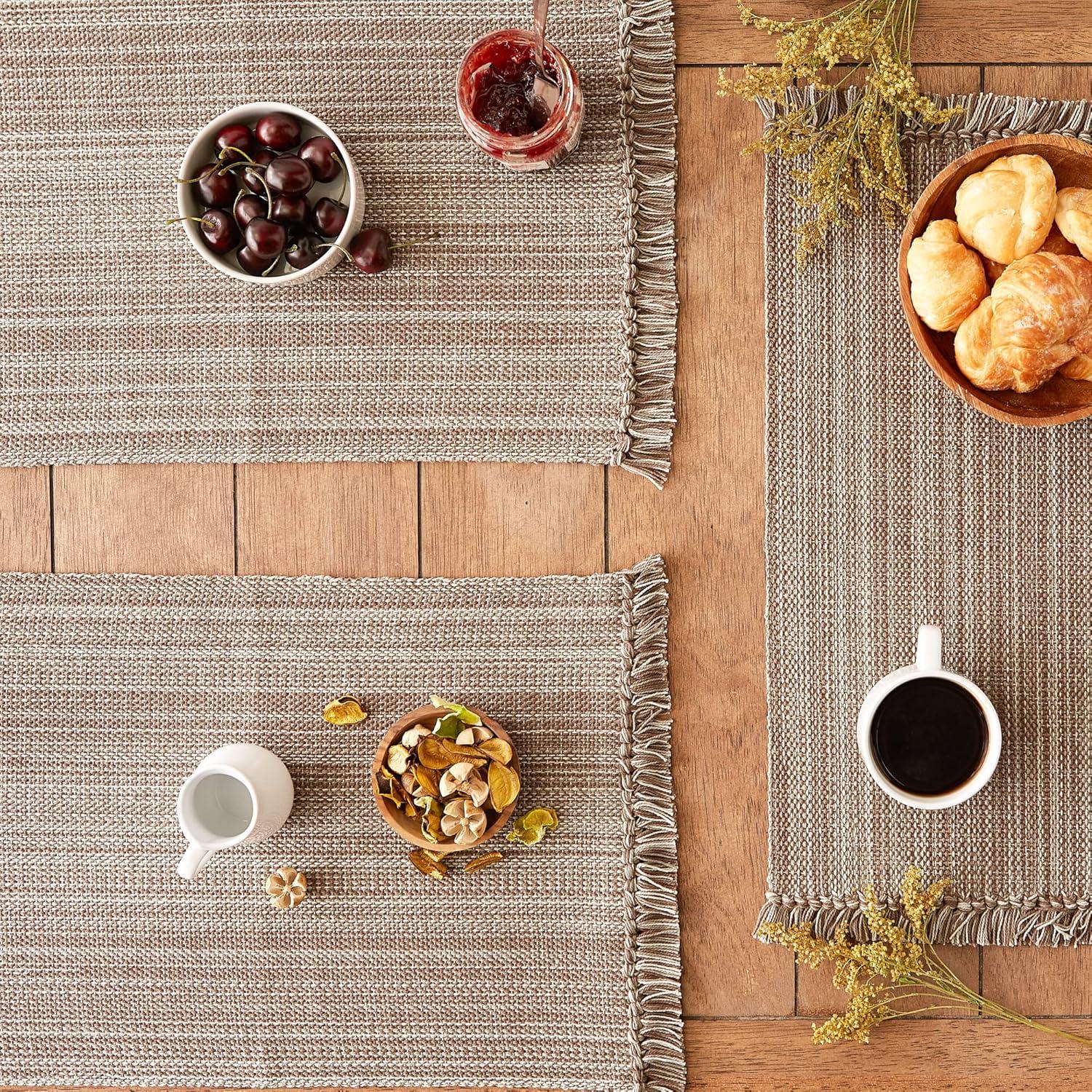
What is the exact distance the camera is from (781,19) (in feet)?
2.76

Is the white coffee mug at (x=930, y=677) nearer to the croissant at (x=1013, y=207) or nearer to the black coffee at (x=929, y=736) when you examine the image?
the black coffee at (x=929, y=736)

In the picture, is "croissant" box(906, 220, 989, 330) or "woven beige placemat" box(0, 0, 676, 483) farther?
"woven beige placemat" box(0, 0, 676, 483)

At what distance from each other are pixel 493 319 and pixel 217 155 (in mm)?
276

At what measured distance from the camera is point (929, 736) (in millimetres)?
775

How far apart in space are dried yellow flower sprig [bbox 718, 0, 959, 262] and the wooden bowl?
0.15 feet

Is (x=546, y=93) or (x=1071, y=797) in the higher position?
(x=546, y=93)

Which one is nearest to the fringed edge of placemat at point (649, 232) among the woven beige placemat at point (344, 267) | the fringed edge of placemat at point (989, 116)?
the woven beige placemat at point (344, 267)

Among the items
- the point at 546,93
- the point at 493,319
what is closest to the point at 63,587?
the point at 493,319

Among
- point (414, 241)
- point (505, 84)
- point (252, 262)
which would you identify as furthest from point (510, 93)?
point (252, 262)

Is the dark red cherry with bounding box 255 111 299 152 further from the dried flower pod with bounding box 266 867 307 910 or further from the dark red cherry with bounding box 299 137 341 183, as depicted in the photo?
the dried flower pod with bounding box 266 867 307 910

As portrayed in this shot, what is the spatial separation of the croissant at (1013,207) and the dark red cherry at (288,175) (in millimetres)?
550

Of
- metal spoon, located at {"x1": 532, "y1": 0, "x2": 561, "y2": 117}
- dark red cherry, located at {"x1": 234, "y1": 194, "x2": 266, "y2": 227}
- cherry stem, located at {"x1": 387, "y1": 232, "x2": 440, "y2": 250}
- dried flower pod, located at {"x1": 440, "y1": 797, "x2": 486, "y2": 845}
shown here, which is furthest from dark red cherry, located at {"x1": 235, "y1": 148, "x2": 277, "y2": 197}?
dried flower pod, located at {"x1": 440, "y1": 797, "x2": 486, "y2": 845}

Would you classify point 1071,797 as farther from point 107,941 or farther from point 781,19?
point 107,941

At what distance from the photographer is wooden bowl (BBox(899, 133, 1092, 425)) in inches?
29.5
